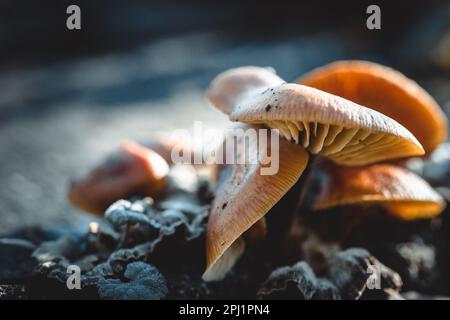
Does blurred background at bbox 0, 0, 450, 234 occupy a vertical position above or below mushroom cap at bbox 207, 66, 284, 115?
above

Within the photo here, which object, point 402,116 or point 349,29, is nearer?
point 402,116

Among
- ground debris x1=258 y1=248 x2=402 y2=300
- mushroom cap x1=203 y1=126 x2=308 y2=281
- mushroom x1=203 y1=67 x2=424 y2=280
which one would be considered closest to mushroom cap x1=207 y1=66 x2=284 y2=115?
mushroom x1=203 y1=67 x2=424 y2=280

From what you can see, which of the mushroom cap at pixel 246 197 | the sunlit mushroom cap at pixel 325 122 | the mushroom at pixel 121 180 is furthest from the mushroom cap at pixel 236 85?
the mushroom at pixel 121 180

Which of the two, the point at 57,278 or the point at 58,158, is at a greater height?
the point at 58,158

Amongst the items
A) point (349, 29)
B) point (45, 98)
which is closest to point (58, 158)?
point (45, 98)

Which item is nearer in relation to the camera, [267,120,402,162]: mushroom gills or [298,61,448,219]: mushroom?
[267,120,402,162]: mushroom gills

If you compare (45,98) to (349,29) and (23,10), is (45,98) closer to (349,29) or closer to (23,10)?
(23,10)

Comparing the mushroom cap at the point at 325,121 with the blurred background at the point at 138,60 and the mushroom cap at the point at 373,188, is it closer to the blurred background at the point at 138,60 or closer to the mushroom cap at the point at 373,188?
the mushroom cap at the point at 373,188

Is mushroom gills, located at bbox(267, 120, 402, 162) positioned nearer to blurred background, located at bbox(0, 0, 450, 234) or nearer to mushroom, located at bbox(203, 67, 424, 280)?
mushroom, located at bbox(203, 67, 424, 280)
